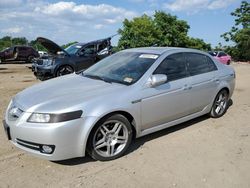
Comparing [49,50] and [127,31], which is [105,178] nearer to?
[49,50]

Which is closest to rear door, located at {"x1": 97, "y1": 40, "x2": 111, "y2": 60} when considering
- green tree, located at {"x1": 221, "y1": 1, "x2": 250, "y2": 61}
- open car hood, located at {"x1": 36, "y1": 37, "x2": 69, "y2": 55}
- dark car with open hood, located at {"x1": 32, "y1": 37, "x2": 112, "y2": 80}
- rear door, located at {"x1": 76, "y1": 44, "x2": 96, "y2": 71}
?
dark car with open hood, located at {"x1": 32, "y1": 37, "x2": 112, "y2": 80}

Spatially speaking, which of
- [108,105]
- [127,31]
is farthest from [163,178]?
[127,31]

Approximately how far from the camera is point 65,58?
12.5 metres

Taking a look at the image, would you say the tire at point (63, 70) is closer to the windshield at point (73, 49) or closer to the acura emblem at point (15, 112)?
the windshield at point (73, 49)

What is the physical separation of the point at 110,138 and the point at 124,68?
128 cm

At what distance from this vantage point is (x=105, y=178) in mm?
3836

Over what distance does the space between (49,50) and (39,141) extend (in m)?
9.47

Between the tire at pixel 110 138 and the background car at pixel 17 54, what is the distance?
2183 centimetres

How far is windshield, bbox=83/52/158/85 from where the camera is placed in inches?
188

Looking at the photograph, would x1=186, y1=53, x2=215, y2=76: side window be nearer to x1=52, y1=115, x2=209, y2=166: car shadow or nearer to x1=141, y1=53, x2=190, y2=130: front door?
x1=141, y1=53, x2=190, y2=130: front door

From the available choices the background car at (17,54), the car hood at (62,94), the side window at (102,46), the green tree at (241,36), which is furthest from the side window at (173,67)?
the green tree at (241,36)

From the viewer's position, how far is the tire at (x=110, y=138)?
4117mm

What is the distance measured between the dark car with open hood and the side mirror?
8055 millimetres

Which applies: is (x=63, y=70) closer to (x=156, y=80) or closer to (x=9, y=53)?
(x=156, y=80)
